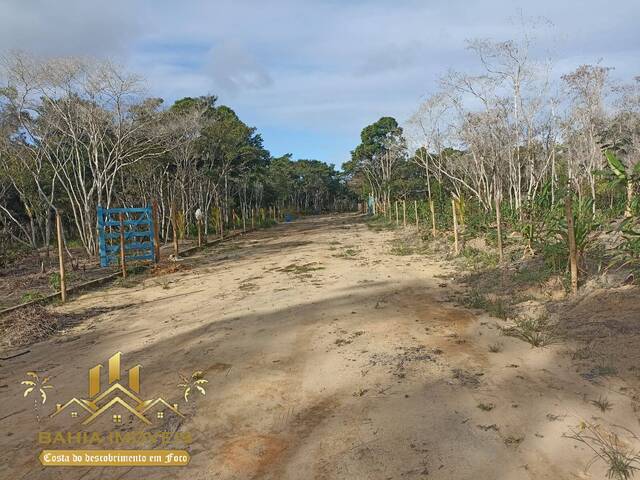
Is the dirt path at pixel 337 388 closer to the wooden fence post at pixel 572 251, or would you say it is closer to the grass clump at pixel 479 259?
the wooden fence post at pixel 572 251

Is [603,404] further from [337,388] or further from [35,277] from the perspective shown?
[35,277]

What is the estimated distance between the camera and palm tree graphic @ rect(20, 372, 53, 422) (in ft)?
12.7

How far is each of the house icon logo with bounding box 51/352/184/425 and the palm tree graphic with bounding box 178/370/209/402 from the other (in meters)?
0.22

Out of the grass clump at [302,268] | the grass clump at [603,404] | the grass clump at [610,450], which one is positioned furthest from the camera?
the grass clump at [302,268]

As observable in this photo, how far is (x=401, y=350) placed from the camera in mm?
4461

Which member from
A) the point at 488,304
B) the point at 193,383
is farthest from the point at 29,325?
the point at 488,304

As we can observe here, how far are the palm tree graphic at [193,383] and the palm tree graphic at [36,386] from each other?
111 cm

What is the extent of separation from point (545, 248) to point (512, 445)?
4.52m

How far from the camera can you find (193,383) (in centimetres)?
394

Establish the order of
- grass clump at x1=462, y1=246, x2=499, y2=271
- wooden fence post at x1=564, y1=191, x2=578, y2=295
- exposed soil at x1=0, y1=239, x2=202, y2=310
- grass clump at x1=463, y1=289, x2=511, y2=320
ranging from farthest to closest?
exposed soil at x1=0, y1=239, x2=202, y2=310 < grass clump at x1=462, y1=246, x2=499, y2=271 < wooden fence post at x1=564, y1=191, x2=578, y2=295 < grass clump at x1=463, y1=289, x2=511, y2=320

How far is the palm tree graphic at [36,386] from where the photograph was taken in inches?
152

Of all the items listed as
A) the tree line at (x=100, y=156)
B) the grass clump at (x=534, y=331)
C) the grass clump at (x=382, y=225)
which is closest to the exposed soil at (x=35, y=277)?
the tree line at (x=100, y=156)

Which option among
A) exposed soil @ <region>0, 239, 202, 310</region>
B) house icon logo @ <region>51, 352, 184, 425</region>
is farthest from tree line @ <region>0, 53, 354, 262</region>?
house icon logo @ <region>51, 352, 184, 425</region>

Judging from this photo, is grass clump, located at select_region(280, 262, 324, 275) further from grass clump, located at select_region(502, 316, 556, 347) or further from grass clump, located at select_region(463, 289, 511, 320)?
grass clump, located at select_region(502, 316, 556, 347)
